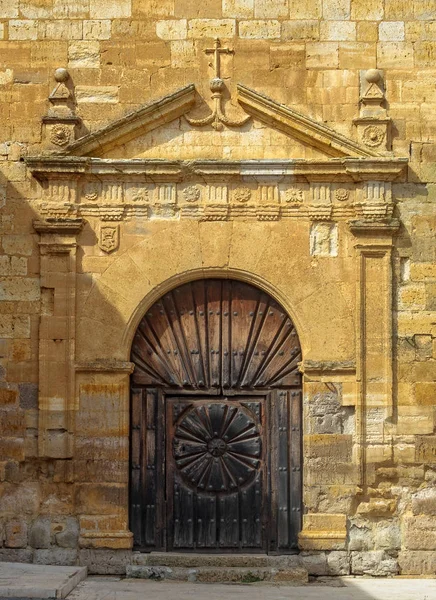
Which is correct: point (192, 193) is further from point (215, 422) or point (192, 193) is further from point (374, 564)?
point (374, 564)

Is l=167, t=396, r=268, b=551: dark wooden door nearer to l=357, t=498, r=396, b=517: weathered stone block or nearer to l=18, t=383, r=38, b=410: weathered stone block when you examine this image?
l=357, t=498, r=396, b=517: weathered stone block

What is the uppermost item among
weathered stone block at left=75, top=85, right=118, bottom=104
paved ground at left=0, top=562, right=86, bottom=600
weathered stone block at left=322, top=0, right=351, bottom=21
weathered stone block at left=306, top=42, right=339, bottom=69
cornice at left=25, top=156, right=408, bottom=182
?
weathered stone block at left=322, top=0, right=351, bottom=21

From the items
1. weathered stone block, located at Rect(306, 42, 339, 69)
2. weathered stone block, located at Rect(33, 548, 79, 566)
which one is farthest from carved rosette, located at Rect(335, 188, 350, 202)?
weathered stone block, located at Rect(33, 548, 79, 566)

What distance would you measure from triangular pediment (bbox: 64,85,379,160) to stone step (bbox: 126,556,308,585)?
3379 millimetres

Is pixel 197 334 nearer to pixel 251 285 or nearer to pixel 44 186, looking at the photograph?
pixel 251 285

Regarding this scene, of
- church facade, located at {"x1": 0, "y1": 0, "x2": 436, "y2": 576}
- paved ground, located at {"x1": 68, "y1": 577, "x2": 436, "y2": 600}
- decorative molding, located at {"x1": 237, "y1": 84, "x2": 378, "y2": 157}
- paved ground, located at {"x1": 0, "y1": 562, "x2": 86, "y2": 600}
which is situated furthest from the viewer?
decorative molding, located at {"x1": 237, "y1": 84, "x2": 378, "y2": 157}

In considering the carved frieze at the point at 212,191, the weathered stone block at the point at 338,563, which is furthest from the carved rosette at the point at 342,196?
the weathered stone block at the point at 338,563

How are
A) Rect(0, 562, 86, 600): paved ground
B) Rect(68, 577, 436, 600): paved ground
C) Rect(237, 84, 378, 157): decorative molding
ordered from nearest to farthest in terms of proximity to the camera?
1. Rect(0, 562, 86, 600): paved ground
2. Rect(68, 577, 436, 600): paved ground
3. Rect(237, 84, 378, 157): decorative molding

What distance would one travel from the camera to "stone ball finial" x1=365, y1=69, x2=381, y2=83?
10145 millimetres

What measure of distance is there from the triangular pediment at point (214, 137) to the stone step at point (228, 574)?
11.1ft

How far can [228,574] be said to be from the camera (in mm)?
9758

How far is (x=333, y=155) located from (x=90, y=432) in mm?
3055

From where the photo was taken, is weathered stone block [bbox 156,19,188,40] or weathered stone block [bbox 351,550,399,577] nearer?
weathered stone block [bbox 351,550,399,577]

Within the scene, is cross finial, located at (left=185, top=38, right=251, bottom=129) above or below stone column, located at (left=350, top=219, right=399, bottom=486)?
above
